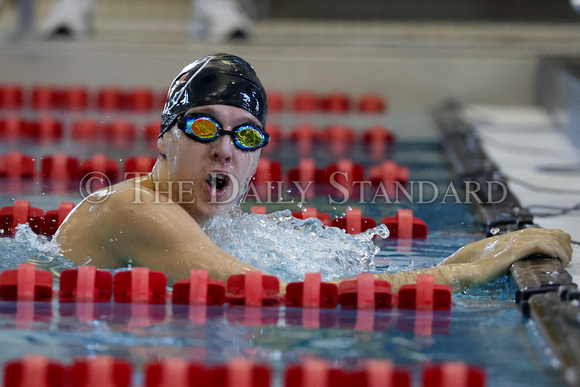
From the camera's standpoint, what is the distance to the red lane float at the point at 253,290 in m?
2.46

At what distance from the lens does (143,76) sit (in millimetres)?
6875

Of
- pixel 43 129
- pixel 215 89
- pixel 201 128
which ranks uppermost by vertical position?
pixel 43 129

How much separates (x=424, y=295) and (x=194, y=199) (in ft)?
2.29

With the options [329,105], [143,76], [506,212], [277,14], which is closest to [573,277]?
[506,212]

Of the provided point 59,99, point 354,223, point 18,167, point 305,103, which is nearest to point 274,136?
point 305,103

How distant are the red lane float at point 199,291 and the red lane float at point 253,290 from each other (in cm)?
3

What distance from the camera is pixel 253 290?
2.46 m

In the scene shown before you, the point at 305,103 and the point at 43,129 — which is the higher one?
the point at 305,103

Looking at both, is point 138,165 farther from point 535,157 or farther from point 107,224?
point 535,157

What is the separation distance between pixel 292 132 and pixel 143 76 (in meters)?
1.82

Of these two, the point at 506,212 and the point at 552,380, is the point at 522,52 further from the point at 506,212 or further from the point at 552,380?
the point at 552,380

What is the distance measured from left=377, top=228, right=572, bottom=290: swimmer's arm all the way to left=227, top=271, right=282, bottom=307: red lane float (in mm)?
322

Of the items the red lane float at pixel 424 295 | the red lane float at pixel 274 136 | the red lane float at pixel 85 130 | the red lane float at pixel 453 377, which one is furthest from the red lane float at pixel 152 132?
the red lane float at pixel 453 377

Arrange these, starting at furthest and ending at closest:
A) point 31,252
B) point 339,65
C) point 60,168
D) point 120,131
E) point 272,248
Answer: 1. point 339,65
2. point 120,131
3. point 60,168
4. point 272,248
5. point 31,252
